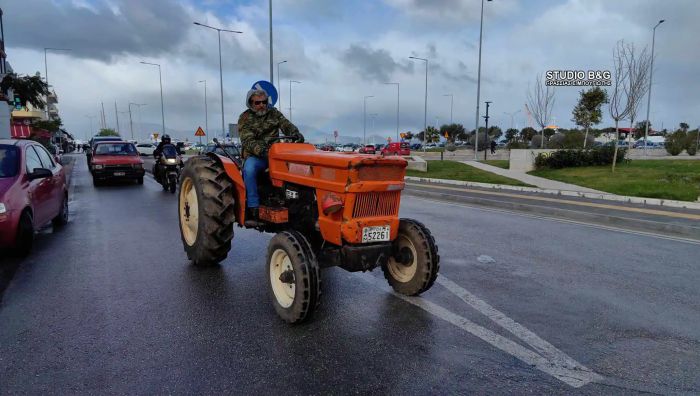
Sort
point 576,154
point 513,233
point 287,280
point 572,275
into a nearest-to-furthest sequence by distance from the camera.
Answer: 1. point 287,280
2. point 572,275
3. point 513,233
4. point 576,154

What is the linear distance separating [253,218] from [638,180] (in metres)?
16.8

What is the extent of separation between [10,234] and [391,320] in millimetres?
5140

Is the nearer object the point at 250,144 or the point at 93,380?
the point at 93,380

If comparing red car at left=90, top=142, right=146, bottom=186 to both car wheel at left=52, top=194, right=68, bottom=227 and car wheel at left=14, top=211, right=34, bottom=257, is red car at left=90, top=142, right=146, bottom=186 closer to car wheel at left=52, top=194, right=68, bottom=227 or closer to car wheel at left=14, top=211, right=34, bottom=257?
car wheel at left=52, top=194, right=68, bottom=227

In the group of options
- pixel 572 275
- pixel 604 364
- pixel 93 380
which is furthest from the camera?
pixel 572 275

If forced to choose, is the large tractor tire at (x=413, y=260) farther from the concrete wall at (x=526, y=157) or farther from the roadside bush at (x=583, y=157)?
the concrete wall at (x=526, y=157)

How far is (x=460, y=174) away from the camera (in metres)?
23.1

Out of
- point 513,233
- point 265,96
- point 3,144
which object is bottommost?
point 513,233

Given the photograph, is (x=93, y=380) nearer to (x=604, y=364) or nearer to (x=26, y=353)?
(x=26, y=353)

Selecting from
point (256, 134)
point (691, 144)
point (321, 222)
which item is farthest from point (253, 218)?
point (691, 144)

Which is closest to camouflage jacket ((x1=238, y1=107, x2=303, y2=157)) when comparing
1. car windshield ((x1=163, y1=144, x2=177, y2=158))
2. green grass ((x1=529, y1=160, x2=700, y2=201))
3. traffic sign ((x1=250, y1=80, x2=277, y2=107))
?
traffic sign ((x1=250, y1=80, x2=277, y2=107))

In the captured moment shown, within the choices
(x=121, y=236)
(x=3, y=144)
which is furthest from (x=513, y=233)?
(x=3, y=144)

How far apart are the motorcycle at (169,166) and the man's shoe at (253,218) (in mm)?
10501

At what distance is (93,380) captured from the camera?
3.25 metres
